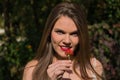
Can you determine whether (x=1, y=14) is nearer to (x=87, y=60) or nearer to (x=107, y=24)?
(x=107, y=24)

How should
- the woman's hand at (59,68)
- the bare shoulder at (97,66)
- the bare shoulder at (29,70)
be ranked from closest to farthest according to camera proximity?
the woman's hand at (59,68), the bare shoulder at (29,70), the bare shoulder at (97,66)

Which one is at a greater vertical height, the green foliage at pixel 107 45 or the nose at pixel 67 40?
the nose at pixel 67 40

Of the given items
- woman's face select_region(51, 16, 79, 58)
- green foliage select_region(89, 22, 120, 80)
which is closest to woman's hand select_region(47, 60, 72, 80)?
woman's face select_region(51, 16, 79, 58)

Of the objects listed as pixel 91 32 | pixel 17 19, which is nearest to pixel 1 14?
pixel 17 19

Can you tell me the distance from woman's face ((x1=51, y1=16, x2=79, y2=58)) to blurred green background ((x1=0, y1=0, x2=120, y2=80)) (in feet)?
7.97

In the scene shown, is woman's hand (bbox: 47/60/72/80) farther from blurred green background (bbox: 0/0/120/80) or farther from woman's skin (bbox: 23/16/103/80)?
blurred green background (bbox: 0/0/120/80)

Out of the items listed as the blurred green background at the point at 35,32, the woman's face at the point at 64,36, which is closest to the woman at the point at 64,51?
the woman's face at the point at 64,36

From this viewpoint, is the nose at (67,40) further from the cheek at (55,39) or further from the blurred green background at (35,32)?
the blurred green background at (35,32)

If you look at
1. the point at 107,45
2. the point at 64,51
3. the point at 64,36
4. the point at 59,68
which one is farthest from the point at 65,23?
the point at 107,45

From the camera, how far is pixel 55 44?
341cm

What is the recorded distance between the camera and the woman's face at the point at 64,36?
11.0ft

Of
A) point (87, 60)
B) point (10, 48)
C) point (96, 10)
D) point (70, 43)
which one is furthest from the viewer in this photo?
point (96, 10)

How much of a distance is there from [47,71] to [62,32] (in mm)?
327

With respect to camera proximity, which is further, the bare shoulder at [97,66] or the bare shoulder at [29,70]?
the bare shoulder at [97,66]
